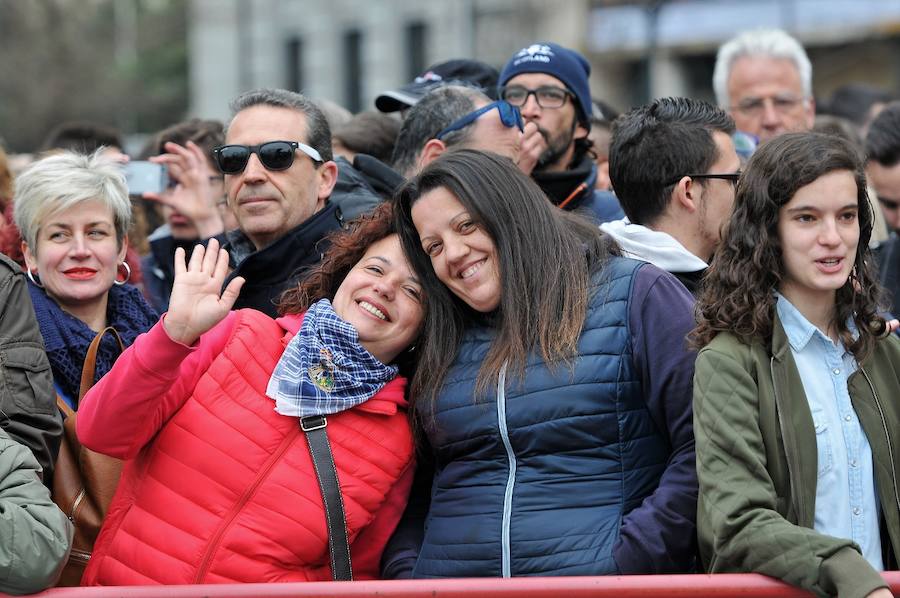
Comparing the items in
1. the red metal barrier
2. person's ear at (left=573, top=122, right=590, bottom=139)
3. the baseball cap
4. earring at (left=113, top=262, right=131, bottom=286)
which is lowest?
the red metal barrier

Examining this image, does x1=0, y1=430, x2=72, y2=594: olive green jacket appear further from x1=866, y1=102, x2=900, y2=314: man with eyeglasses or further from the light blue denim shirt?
x1=866, y1=102, x2=900, y2=314: man with eyeglasses

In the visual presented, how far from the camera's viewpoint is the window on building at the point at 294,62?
30.7 meters

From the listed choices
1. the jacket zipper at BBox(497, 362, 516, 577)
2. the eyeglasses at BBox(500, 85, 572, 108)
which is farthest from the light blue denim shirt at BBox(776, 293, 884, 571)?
the eyeglasses at BBox(500, 85, 572, 108)

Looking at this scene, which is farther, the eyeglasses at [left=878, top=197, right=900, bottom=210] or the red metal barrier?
the eyeglasses at [left=878, top=197, right=900, bottom=210]

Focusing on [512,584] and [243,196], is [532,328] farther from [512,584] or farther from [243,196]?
[243,196]

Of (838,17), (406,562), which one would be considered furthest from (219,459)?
(838,17)

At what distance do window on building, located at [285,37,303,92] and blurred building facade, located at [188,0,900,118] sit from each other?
2cm

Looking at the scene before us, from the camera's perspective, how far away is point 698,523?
11.1 feet

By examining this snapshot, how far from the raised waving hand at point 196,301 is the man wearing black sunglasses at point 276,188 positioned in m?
0.98

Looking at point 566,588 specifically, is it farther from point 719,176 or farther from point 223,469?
point 719,176

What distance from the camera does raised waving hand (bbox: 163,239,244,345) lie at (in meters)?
3.58

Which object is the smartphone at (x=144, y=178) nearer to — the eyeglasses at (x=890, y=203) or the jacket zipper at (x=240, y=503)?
the jacket zipper at (x=240, y=503)

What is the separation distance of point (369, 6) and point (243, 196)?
25.5 meters

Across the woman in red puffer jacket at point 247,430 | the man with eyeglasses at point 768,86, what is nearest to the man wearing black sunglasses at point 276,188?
the woman in red puffer jacket at point 247,430
